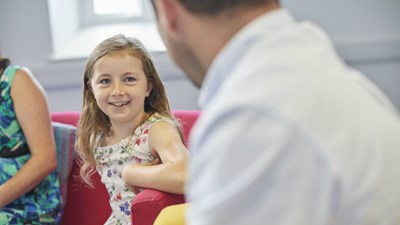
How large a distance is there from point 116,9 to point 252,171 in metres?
2.95

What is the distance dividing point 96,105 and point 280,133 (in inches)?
62.4

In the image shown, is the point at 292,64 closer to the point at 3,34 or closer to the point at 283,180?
the point at 283,180

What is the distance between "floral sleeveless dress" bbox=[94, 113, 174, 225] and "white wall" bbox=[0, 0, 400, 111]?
3.27 feet

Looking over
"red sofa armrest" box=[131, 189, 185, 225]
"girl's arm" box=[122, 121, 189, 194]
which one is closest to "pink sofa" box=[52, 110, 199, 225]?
"girl's arm" box=[122, 121, 189, 194]

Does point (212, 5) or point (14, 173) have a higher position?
point (212, 5)

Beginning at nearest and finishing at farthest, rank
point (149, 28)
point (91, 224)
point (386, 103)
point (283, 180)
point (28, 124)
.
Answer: point (283, 180)
point (386, 103)
point (28, 124)
point (91, 224)
point (149, 28)

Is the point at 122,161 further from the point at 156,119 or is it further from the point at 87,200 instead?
the point at 87,200

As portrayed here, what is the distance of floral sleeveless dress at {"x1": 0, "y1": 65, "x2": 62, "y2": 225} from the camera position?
2143 mm

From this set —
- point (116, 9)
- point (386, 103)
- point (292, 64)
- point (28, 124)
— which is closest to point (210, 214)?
point (292, 64)

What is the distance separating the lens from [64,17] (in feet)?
10.9

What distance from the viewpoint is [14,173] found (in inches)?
85.0

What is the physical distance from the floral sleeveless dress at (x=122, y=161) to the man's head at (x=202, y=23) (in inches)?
47.6

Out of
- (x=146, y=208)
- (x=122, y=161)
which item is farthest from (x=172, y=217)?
(x=122, y=161)

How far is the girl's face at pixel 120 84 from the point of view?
205 centimetres
